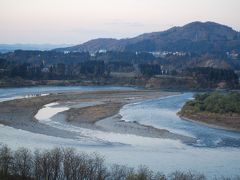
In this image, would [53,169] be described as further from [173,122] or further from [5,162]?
[173,122]

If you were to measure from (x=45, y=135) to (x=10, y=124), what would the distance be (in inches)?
280

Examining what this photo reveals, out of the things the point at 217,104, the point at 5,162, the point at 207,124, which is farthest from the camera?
the point at 217,104

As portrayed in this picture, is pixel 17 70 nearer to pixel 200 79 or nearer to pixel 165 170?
pixel 200 79

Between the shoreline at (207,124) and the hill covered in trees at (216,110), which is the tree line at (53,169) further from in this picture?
the hill covered in trees at (216,110)

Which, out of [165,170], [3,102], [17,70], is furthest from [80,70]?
[165,170]

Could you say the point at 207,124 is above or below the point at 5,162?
below

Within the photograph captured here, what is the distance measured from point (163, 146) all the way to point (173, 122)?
13504 mm

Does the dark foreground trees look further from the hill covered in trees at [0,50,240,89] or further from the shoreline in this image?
the hill covered in trees at [0,50,240,89]

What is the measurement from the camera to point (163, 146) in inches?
1590

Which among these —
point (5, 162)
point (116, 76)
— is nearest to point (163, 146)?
point (5, 162)

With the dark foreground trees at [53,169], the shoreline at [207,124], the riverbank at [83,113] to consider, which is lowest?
the shoreline at [207,124]

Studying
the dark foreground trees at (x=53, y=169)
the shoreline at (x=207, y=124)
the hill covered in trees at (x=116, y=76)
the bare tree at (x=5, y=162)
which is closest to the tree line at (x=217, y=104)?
the shoreline at (x=207, y=124)

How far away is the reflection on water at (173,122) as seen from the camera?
1720 inches

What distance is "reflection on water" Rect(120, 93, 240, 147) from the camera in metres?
43.7
